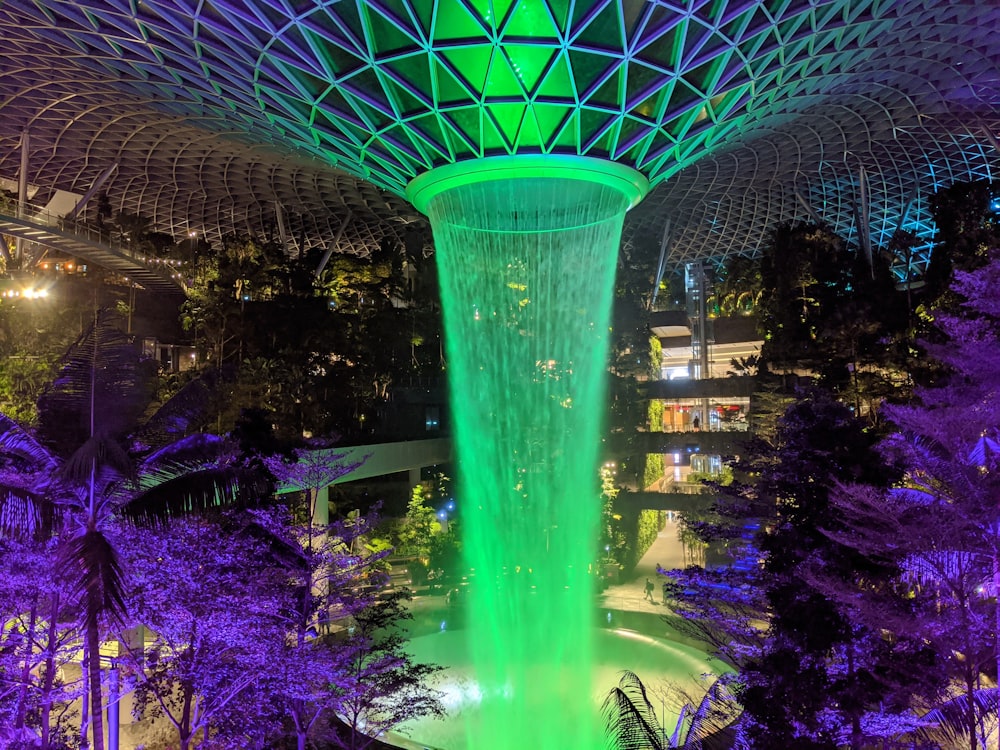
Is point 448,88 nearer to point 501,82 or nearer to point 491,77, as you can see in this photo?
point 491,77

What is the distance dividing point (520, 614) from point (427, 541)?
36.0 ft

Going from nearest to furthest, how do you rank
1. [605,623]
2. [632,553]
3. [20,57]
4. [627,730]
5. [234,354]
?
[627,730], [20,57], [605,623], [234,354], [632,553]

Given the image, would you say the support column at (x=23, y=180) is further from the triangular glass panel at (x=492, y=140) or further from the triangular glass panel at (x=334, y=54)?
the triangular glass panel at (x=492, y=140)

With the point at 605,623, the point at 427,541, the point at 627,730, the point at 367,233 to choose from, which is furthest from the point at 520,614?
the point at 367,233

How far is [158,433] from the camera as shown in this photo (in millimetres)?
11414

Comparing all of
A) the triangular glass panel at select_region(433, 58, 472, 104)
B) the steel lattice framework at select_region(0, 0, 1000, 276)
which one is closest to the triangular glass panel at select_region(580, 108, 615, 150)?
the steel lattice framework at select_region(0, 0, 1000, 276)

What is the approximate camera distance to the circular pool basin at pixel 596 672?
18047mm

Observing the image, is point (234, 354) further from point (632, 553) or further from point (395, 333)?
point (632, 553)

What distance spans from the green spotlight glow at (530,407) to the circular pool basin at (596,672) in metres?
0.49

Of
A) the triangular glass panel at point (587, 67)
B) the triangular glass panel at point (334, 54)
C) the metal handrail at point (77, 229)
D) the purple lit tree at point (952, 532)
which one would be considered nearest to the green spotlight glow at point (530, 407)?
the triangular glass panel at point (587, 67)

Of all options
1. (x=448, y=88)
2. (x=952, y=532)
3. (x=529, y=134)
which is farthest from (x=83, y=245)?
(x=952, y=532)

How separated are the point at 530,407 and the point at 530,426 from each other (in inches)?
46.8

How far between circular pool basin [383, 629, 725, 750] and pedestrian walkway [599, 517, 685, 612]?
3937 mm

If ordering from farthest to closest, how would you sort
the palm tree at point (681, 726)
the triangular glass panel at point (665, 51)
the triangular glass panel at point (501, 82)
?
the triangular glass panel at point (501, 82) → the triangular glass panel at point (665, 51) → the palm tree at point (681, 726)
